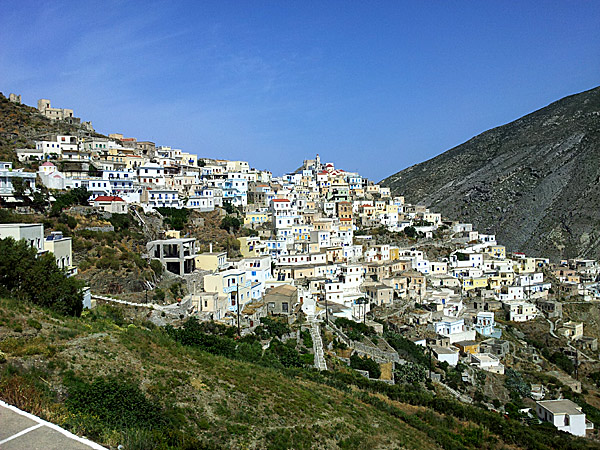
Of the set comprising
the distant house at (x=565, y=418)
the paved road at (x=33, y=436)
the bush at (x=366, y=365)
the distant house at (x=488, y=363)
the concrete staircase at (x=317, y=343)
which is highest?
the paved road at (x=33, y=436)

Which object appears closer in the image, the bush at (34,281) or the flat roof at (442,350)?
the bush at (34,281)

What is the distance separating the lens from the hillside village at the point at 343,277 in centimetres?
2562

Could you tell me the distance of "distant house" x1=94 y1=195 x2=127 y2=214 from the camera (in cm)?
3475

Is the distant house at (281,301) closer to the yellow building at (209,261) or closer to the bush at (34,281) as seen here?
the yellow building at (209,261)

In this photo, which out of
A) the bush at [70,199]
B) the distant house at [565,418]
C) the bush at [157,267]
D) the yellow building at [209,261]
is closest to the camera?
the distant house at [565,418]

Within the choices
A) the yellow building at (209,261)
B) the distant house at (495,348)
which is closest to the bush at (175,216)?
the yellow building at (209,261)

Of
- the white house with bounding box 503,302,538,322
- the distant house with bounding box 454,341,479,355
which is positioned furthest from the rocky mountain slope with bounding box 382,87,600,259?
the distant house with bounding box 454,341,479,355

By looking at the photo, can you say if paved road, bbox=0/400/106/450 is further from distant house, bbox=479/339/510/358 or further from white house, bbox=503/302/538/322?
white house, bbox=503/302/538/322

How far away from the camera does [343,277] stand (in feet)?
117

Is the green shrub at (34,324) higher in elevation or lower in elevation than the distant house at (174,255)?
lower

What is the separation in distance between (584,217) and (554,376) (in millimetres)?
55804

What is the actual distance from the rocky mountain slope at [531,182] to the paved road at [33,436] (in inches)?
3094

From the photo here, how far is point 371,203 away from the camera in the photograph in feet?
183

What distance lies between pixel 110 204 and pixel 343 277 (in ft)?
61.1
